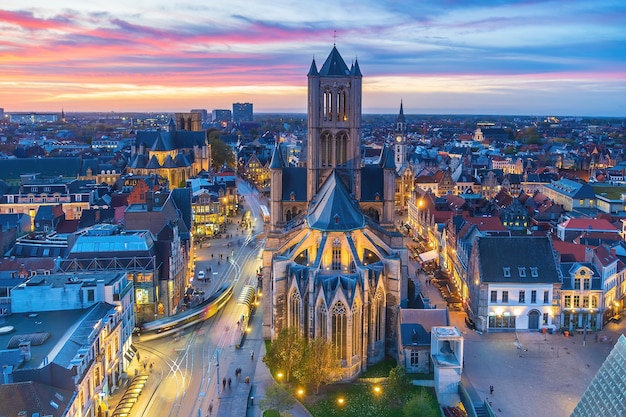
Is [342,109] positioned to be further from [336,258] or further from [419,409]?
[419,409]

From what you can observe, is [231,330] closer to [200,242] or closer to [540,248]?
[540,248]

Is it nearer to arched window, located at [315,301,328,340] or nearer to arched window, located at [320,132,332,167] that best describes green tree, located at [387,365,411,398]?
arched window, located at [315,301,328,340]

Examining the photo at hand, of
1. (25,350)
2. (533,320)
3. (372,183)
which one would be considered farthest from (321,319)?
(372,183)

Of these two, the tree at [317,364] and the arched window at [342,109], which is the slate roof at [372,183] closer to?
the arched window at [342,109]

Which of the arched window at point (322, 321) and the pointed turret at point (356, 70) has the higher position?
the pointed turret at point (356, 70)

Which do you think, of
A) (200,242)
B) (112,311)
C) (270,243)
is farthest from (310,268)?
(200,242)

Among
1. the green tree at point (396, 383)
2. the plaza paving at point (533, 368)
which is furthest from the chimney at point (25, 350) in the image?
the plaza paving at point (533, 368)

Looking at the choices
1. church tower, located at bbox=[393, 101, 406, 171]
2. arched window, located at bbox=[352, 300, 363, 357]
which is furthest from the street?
church tower, located at bbox=[393, 101, 406, 171]

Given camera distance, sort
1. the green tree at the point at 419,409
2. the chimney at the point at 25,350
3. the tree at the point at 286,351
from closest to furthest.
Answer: the chimney at the point at 25,350, the green tree at the point at 419,409, the tree at the point at 286,351
